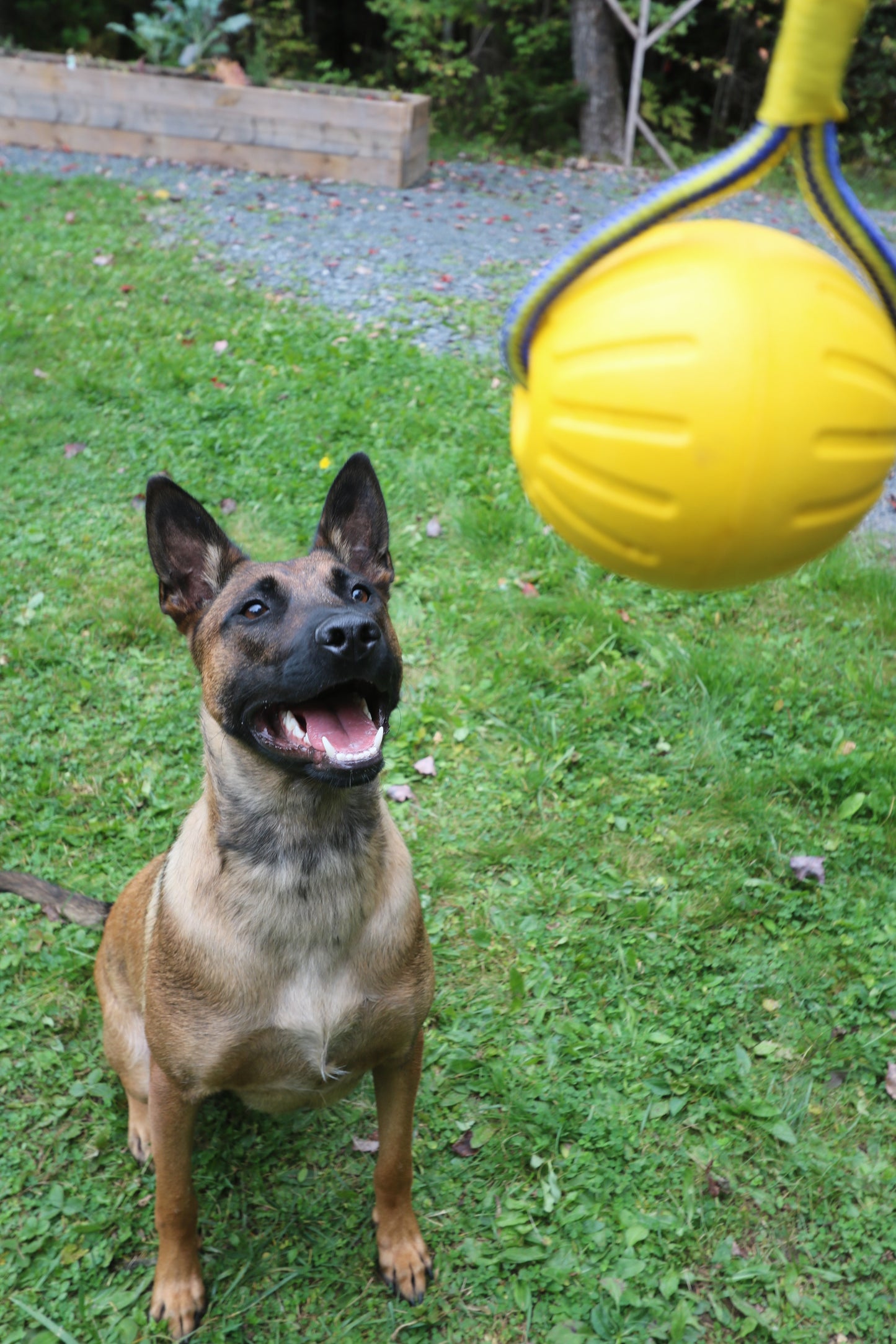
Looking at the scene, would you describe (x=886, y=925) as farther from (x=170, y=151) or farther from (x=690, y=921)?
(x=170, y=151)

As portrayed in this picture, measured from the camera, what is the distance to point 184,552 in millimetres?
2846

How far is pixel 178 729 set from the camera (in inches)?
182

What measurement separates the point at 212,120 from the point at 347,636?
1004cm

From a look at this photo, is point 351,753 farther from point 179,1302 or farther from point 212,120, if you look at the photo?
point 212,120

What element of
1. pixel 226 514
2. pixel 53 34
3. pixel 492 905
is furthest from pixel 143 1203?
pixel 53 34

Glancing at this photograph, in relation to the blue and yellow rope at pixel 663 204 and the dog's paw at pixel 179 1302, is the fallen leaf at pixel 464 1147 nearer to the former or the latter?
the dog's paw at pixel 179 1302

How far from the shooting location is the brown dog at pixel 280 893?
98.6 inches

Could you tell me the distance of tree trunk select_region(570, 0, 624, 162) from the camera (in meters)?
12.1

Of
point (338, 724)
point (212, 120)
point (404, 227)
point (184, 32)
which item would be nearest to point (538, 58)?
point (184, 32)

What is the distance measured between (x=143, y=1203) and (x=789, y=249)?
3.05m

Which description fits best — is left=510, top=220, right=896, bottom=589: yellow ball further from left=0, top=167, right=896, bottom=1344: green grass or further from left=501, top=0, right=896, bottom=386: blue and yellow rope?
left=0, top=167, right=896, bottom=1344: green grass

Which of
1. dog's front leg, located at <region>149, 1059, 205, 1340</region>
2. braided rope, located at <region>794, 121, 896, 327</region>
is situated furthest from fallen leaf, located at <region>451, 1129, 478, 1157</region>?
braided rope, located at <region>794, 121, 896, 327</region>

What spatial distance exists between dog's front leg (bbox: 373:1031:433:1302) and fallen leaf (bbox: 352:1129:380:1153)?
0.26 meters

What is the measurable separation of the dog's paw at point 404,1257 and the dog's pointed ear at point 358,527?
1816mm
